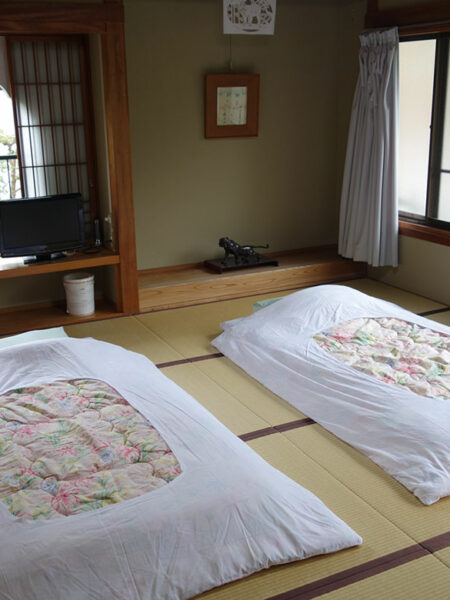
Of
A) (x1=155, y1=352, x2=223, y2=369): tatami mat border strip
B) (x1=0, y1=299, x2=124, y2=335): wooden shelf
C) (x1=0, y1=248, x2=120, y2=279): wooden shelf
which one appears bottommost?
(x1=155, y1=352, x2=223, y2=369): tatami mat border strip

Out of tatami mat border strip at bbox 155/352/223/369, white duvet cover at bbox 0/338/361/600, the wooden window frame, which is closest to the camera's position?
white duvet cover at bbox 0/338/361/600

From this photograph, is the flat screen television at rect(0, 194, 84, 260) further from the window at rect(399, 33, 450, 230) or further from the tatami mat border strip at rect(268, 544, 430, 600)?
the tatami mat border strip at rect(268, 544, 430, 600)

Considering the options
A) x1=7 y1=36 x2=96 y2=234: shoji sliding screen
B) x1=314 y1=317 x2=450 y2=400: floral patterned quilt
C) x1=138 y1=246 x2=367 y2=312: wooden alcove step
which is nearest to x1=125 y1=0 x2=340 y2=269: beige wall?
x1=138 y1=246 x2=367 y2=312: wooden alcove step

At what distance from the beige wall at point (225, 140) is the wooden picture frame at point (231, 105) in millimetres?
77

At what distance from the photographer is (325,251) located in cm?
623

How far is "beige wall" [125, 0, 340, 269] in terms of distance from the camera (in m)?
5.26

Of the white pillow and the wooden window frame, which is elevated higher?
the wooden window frame

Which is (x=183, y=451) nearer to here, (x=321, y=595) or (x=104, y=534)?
(x=104, y=534)

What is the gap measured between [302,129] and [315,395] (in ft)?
10.4

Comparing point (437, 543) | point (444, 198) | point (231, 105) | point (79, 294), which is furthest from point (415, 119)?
point (437, 543)

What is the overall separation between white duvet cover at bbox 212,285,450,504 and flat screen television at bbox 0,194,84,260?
4.41ft

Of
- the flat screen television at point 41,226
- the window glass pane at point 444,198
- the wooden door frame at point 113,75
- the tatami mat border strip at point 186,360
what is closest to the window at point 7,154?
the flat screen television at point 41,226

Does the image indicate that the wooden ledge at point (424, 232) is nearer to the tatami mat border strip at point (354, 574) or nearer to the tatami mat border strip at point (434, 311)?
the tatami mat border strip at point (434, 311)

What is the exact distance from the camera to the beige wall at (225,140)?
17.3 feet
